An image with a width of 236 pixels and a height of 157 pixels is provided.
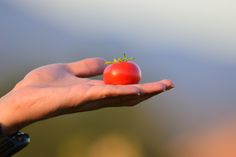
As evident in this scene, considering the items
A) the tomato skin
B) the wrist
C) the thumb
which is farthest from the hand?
the tomato skin

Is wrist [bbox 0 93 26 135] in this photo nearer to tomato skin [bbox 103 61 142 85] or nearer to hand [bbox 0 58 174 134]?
hand [bbox 0 58 174 134]

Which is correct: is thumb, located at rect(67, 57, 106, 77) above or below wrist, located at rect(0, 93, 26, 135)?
above

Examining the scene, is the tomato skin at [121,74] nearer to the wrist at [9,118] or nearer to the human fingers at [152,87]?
the human fingers at [152,87]

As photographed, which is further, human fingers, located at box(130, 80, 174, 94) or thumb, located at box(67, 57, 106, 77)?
thumb, located at box(67, 57, 106, 77)

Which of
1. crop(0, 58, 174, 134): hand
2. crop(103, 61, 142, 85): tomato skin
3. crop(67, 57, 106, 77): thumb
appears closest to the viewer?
crop(0, 58, 174, 134): hand

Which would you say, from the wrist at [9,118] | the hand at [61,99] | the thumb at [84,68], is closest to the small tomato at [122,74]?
the thumb at [84,68]

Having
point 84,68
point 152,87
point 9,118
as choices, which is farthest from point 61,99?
point 84,68

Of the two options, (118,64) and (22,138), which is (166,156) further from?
(22,138)

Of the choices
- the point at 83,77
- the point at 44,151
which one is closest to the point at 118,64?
the point at 83,77

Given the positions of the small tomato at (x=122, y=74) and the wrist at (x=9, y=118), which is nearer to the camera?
the wrist at (x=9, y=118)
